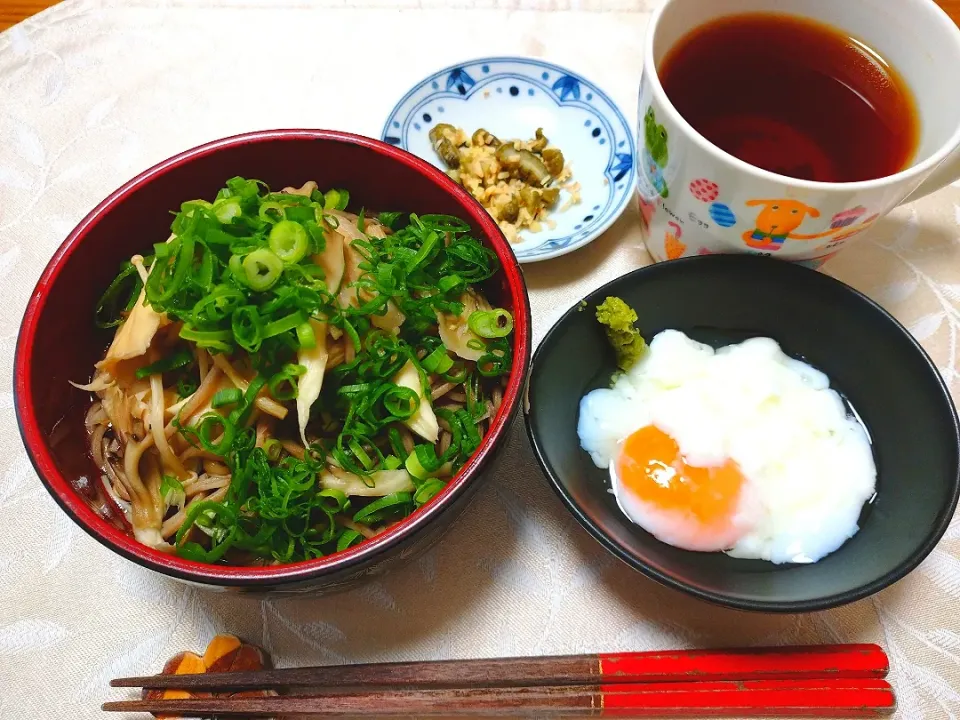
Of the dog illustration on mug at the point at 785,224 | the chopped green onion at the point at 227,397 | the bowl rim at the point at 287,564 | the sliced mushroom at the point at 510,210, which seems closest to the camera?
the bowl rim at the point at 287,564

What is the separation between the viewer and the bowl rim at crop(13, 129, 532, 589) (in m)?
0.89

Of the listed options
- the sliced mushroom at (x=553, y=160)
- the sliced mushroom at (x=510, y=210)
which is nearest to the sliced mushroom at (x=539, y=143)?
the sliced mushroom at (x=553, y=160)

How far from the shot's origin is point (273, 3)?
71.6 inches

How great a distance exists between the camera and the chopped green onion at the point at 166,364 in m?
1.05

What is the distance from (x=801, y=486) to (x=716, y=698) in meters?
0.37

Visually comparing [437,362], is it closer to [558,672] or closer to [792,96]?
[558,672]

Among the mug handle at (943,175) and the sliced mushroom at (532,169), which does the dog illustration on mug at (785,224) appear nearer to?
the mug handle at (943,175)

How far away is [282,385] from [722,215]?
0.76 meters

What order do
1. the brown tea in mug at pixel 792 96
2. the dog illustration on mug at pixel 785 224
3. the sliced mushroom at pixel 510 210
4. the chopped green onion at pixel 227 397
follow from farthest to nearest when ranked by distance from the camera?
the sliced mushroom at pixel 510 210 < the brown tea in mug at pixel 792 96 < the dog illustration on mug at pixel 785 224 < the chopped green onion at pixel 227 397

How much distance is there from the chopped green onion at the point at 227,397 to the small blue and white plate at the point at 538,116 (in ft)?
2.50

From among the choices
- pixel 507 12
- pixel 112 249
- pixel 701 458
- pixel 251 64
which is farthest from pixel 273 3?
pixel 701 458

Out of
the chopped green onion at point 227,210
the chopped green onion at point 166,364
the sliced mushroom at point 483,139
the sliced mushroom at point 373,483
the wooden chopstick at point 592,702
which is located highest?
the chopped green onion at point 227,210

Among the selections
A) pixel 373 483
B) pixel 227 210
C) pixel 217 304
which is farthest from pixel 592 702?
pixel 227 210

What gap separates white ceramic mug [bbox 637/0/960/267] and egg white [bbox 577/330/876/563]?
21cm
